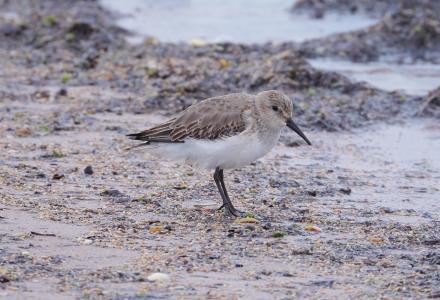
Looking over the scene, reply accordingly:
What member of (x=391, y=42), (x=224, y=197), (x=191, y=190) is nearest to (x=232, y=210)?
(x=224, y=197)

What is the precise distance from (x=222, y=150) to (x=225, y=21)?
11.3 meters

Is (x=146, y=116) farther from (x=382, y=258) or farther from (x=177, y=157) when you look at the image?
(x=382, y=258)

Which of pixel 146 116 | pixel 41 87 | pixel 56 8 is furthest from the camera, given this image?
pixel 56 8

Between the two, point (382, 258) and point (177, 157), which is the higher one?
point (177, 157)

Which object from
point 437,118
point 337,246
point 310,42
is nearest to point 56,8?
point 310,42

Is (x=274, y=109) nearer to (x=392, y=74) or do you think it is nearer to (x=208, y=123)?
(x=208, y=123)

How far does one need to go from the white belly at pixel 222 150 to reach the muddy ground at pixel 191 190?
1.39 feet

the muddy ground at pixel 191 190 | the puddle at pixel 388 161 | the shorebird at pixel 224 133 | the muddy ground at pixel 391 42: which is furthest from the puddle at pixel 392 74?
the shorebird at pixel 224 133

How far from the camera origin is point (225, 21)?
18312 mm

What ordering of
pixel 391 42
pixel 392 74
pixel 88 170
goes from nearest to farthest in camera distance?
pixel 88 170 → pixel 392 74 → pixel 391 42

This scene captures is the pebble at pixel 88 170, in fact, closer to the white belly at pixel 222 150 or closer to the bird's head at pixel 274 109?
the white belly at pixel 222 150

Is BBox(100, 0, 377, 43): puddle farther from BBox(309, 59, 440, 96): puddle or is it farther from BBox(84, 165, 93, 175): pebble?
BBox(84, 165, 93, 175): pebble

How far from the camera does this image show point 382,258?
643 centimetres

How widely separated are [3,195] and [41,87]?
16.1ft
